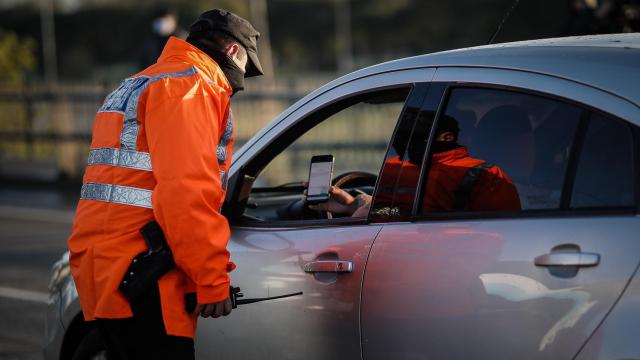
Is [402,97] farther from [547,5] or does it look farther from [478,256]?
[547,5]

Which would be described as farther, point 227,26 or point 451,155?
point 227,26

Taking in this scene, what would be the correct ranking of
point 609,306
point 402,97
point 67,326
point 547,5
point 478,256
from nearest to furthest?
point 609,306, point 478,256, point 402,97, point 67,326, point 547,5

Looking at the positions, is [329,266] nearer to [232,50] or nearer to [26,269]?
[232,50]

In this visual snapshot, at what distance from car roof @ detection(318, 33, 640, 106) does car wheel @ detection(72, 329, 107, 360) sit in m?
1.62

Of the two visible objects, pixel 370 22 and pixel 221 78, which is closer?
pixel 221 78

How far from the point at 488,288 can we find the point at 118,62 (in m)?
52.4

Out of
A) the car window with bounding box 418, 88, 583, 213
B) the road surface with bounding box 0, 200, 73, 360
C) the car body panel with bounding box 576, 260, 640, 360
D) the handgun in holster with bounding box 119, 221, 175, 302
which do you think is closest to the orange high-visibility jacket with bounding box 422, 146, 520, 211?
the car window with bounding box 418, 88, 583, 213

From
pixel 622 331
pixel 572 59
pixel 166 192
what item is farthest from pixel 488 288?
pixel 166 192

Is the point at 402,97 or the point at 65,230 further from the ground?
the point at 402,97

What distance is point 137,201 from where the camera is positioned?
3.52 m

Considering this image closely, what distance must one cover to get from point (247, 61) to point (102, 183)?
0.67 m

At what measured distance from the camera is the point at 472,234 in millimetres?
3201

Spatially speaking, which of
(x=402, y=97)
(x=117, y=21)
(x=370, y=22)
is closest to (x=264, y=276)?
(x=402, y=97)

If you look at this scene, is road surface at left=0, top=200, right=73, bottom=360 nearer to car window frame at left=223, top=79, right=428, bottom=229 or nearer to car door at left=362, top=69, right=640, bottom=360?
car window frame at left=223, top=79, right=428, bottom=229
